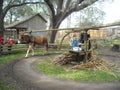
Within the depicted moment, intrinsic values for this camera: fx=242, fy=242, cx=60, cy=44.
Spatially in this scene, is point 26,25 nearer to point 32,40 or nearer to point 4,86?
point 32,40

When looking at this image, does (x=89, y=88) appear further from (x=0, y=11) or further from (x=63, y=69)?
(x=0, y=11)

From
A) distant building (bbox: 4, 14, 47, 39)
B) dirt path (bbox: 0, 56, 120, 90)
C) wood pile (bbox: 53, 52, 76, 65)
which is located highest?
distant building (bbox: 4, 14, 47, 39)

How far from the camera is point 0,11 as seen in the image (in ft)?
70.0

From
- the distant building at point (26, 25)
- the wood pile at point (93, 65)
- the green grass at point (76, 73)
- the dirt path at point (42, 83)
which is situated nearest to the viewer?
the dirt path at point (42, 83)

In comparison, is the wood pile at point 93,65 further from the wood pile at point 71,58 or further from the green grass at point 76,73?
the wood pile at point 71,58

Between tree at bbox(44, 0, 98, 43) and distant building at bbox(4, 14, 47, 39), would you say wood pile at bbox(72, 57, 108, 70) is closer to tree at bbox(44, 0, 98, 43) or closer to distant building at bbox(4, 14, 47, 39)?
tree at bbox(44, 0, 98, 43)

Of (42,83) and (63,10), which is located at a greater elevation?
(63,10)

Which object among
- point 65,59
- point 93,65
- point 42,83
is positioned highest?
point 65,59

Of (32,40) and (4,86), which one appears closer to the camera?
(4,86)

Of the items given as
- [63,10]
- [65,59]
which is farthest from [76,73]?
[63,10]

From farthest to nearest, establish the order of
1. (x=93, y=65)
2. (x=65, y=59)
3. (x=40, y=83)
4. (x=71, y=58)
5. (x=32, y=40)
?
(x=32, y=40) → (x=71, y=58) → (x=65, y=59) → (x=93, y=65) → (x=40, y=83)

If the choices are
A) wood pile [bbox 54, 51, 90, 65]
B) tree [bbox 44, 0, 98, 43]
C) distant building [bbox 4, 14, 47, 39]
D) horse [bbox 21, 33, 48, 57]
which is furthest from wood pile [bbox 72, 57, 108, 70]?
distant building [bbox 4, 14, 47, 39]

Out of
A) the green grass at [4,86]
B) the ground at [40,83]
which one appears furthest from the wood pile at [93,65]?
the green grass at [4,86]

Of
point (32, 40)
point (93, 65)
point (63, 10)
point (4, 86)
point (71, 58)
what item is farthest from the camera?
point (63, 10)
